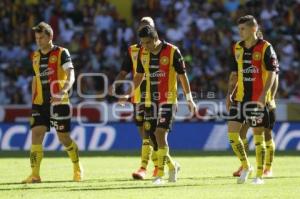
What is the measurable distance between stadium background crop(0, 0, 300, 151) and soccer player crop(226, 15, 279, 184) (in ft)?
31.6

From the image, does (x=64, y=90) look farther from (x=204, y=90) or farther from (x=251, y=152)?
(x=204, y=90)

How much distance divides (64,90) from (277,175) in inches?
154

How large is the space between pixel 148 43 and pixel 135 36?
14557 mm

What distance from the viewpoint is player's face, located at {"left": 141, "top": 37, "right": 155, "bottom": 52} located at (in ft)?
42.2

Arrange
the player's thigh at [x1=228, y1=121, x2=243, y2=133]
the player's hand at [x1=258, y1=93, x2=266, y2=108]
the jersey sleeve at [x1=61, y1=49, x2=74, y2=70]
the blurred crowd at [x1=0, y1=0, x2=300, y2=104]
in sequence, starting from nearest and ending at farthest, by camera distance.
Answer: the player's hand at [x1=258, y1=93, x2=266, y2=108] → the player's thigh at [x1=228, y1=121, x2=243, y2=133] → the jersey sleeve at [x1=61, y1=49, x2=74, y2=70] → the blurred crowd at [x1=0, y1=0, x2=300, y2=104]

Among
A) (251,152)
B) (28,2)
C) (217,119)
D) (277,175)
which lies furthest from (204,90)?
(277,175)

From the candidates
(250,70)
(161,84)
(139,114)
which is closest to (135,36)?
(139,114)

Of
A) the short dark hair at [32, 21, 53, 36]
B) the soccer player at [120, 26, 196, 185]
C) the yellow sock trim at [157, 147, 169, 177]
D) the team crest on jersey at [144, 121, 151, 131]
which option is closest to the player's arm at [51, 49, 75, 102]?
the short dark hair at [32, 21, 53, 36]

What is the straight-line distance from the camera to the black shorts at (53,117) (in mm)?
A: 13578

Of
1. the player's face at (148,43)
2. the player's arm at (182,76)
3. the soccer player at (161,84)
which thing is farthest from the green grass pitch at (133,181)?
the player's face at (148,43)

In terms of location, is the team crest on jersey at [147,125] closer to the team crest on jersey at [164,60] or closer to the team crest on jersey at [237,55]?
the team crest on jersey at [164,60]

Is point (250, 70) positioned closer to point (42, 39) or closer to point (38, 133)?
point (42, 39)

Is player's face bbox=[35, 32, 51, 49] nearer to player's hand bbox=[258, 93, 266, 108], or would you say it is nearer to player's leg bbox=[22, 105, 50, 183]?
player's leg bbox=[22, 105, 50, 183]

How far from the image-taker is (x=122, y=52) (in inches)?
1080
